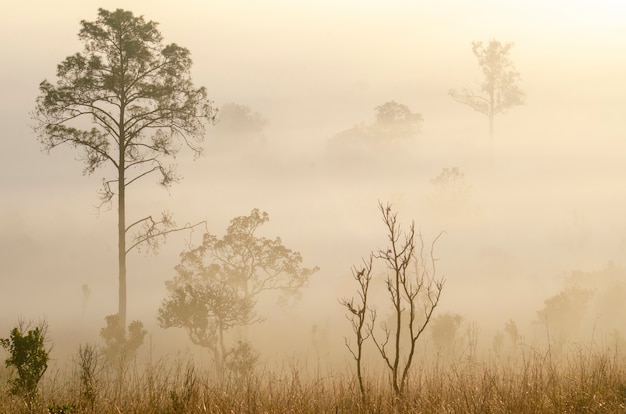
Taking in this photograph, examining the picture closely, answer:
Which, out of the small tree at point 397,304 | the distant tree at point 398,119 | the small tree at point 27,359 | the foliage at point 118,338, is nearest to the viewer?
the small tree at point 397,304

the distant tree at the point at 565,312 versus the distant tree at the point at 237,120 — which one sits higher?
the distant tree at the point at 237,120

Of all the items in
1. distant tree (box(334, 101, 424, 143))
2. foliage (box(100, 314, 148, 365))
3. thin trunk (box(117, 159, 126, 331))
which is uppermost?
distant tree (box(334, 101, 424, 143))

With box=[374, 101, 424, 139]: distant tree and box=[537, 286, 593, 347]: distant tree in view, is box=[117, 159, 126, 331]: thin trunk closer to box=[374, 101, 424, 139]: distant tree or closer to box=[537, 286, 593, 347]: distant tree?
box=[537, 286, 593, 347]: distant tree

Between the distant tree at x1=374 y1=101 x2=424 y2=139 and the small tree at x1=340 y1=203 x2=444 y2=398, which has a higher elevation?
the distant tree at x1=374 y1=101 x2=424 y2=139

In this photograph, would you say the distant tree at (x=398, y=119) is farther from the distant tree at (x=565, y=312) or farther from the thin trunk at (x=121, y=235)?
the thin trunk at (x=121, y=235)

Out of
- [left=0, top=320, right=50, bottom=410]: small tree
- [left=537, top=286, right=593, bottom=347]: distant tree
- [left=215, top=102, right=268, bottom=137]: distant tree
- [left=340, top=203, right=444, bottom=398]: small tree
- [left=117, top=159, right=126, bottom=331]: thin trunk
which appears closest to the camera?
[left=340, top=203, right=444, bottom=398]: small tree

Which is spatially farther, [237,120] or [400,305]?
[237,120]

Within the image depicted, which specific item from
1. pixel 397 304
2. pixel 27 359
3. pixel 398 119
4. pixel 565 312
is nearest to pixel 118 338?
pixel 27 359

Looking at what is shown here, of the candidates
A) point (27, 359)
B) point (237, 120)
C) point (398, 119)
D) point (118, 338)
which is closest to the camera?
point (27, 359)

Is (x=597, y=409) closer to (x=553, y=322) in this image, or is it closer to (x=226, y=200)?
(x=553, y=322)

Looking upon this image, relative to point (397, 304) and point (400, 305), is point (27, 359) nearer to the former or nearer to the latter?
point (397, 304)

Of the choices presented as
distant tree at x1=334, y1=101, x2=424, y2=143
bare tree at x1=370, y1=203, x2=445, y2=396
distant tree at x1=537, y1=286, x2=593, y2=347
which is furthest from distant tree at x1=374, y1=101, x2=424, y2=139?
distant tree at x1=537, y1=286, x2=593, y2=347

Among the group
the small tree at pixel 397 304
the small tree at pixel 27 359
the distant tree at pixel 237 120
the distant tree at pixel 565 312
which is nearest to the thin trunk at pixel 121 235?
Result: the small tree at pixel 397 304

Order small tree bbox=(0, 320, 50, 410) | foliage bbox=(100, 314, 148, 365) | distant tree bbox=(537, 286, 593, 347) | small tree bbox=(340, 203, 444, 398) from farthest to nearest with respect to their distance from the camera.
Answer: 1. distant tree bbox=(537, 286, 593, 347)
2. foliage bbox=(100, 314, 148, 365)
3. small tree bbox=(0, 320, 50, 410)
4. small tree bbox=(340, 203, 444, 398)
